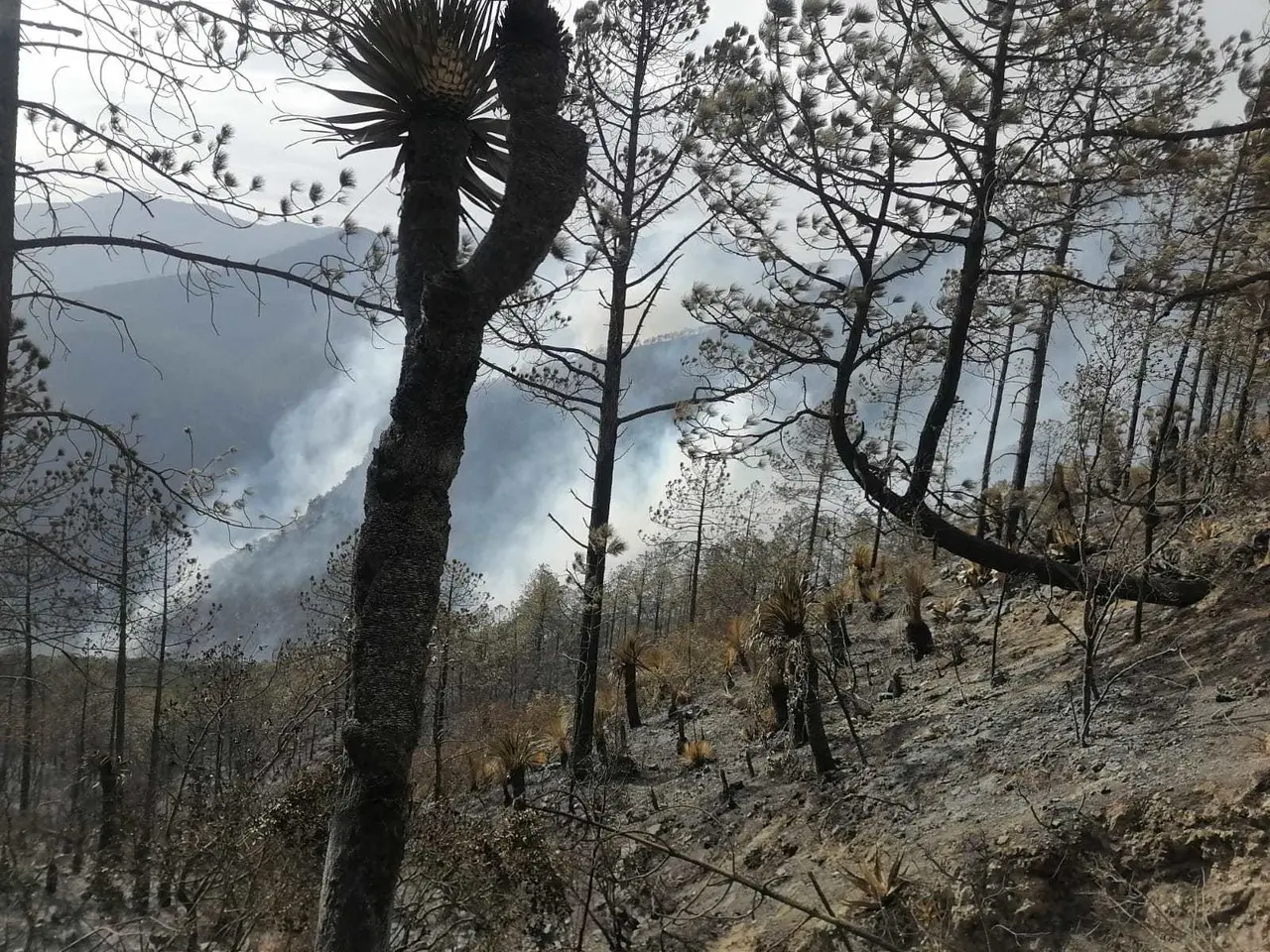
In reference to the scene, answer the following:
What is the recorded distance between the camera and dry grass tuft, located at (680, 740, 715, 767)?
349 inches

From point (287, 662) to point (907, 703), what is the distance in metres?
12.8

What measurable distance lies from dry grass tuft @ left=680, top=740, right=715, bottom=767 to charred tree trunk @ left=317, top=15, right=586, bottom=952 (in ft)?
24.1

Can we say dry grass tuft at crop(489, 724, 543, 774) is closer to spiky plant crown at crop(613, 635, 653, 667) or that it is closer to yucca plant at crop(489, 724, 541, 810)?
yucca plant at crop(489, 724, 541, 810)

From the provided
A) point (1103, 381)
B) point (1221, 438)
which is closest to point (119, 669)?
point (1103, 381)

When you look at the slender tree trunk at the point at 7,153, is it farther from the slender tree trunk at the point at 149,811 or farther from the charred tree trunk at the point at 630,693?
the charred tree trunk at the point at 630,693

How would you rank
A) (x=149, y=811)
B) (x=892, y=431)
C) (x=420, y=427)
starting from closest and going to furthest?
(x=420, y=427) < (x=149, y=811) < (x=892, y=431)

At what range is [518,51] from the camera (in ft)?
8.00

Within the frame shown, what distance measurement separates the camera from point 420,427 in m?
2.19

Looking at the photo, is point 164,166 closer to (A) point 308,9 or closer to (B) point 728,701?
(A) point 308,9

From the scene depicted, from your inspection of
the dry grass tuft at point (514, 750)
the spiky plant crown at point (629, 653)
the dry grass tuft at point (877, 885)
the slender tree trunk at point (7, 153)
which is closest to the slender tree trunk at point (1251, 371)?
the dry grass tuft at point (877, 885)

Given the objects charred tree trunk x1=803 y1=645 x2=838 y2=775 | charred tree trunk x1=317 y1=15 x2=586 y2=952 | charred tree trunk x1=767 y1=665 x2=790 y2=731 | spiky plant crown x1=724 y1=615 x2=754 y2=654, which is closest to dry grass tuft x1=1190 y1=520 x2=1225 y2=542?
charred tree trunk x1=803 y1=645 x2=838 y2=775

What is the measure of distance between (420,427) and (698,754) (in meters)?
7.74

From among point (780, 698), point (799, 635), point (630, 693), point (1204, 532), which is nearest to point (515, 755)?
point (630, 693)

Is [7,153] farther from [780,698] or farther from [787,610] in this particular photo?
[780,698]
